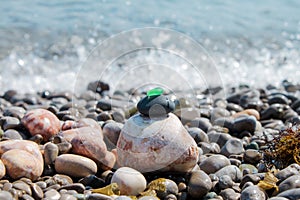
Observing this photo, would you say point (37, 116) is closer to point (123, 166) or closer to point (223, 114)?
point (123, 166)

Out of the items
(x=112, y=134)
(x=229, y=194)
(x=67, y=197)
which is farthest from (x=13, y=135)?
(x=229, y=194)

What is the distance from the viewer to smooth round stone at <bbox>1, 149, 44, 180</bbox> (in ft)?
11.5

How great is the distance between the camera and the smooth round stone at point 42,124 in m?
4.39

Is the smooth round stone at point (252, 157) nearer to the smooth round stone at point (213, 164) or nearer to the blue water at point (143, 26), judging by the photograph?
the smooth round stone at point (213, 164)

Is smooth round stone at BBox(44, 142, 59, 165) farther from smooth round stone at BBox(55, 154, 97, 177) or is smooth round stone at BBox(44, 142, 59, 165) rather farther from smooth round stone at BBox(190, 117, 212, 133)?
smooth round stone at BBox(190, 117, 212, 133)

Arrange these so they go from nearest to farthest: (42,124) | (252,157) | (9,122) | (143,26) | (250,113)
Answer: (252,157)
(42,124)
(9,122)
(250,113)
(143,26)

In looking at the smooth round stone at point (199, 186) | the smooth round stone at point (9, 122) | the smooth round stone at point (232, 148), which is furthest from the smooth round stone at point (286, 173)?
the smooth round stone at point (9, 122)

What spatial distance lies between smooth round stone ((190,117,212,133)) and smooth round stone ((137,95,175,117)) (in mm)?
1426

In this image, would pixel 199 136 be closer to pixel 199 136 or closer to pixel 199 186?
pixel 199 136

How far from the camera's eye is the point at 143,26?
10.9 metres

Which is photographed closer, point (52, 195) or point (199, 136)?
point (52, 195)

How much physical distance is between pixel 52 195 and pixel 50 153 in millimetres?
610

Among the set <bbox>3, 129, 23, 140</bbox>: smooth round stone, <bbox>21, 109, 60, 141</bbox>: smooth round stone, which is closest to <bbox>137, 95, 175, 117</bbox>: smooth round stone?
<bbox>21, 109, 60, 141</bbox>: smooth round stone

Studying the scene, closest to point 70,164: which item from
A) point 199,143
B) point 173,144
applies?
point 173,144
